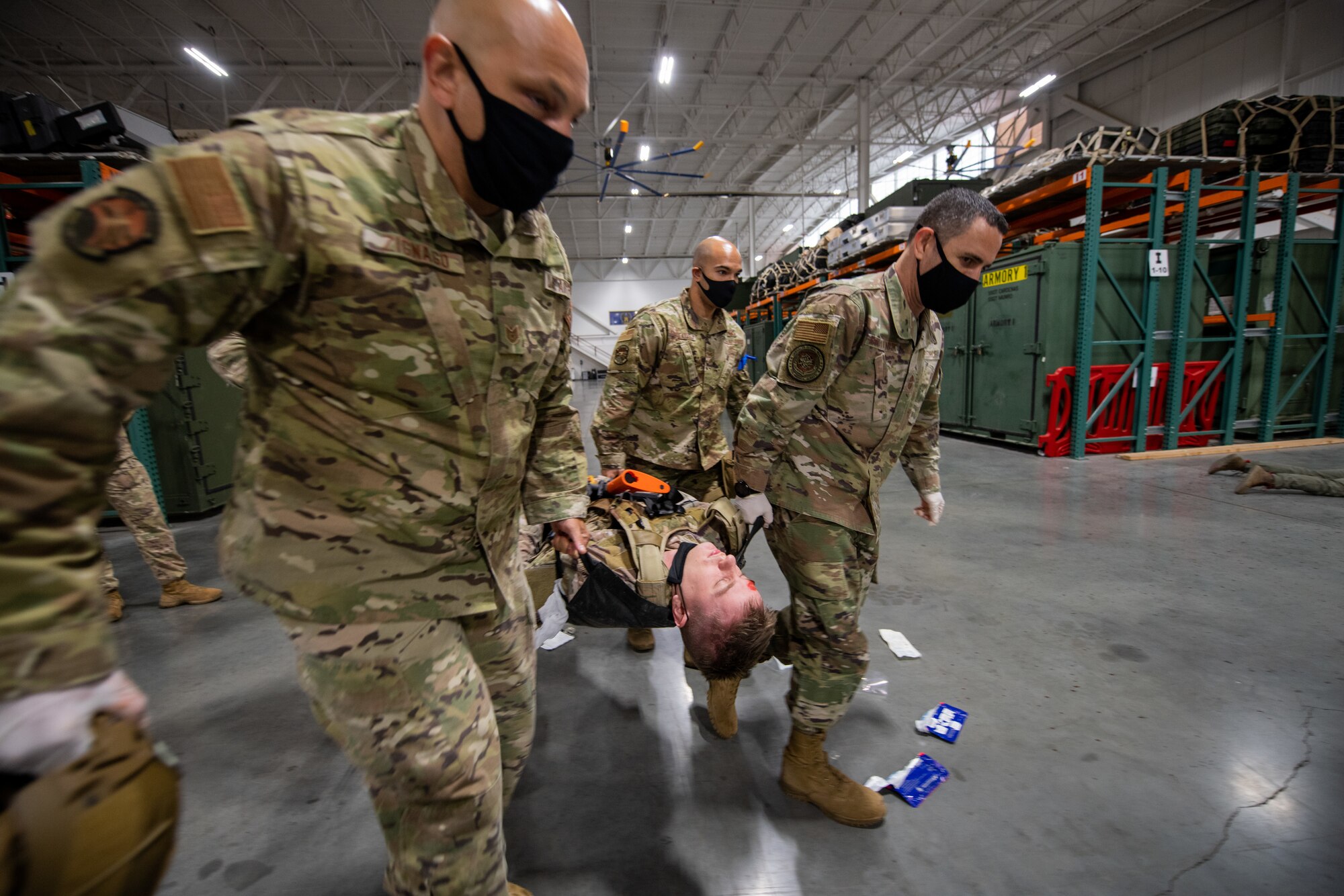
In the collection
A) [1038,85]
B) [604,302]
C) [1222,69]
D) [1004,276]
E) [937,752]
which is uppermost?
[1038,85]

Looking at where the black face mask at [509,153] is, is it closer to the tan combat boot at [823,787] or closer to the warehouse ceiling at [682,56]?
the tan combat boot at [823,787]

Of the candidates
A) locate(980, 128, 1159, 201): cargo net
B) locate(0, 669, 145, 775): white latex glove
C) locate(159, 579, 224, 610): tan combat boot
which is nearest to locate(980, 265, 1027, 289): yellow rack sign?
locate(980, 128, 1159, 201): cargo net

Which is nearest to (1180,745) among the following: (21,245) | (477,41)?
(477,41)

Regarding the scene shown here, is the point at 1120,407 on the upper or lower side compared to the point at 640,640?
upper

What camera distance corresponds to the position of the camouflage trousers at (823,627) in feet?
5.69

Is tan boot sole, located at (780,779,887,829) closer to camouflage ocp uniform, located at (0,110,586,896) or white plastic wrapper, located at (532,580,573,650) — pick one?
camouflage ocp uniform, located at (0,110,586,896)

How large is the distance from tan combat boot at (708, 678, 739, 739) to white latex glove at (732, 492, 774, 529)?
55 centimetres

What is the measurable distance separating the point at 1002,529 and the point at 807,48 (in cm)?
1257

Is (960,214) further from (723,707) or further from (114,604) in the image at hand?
(114,604)

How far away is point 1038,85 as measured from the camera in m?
A: 12.1

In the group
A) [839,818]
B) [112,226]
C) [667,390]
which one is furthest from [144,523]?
[839,818]

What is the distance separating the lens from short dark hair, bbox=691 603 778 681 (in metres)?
1.52

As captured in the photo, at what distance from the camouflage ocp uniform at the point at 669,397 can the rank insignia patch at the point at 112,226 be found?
7.18ft

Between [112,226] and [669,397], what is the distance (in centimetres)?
240
